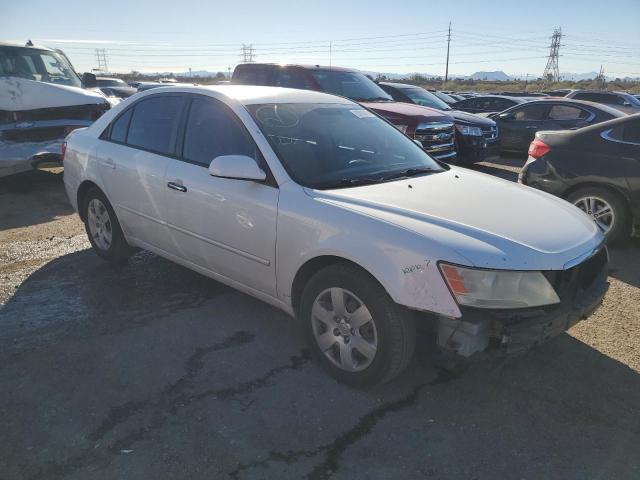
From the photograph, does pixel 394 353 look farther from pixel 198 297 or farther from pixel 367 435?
pixel 198 297

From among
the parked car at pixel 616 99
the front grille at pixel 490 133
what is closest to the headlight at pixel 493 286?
the front grille at pixel 490 133

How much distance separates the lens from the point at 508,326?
252cm

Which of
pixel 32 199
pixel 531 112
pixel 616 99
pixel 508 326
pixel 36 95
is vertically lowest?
pixel 32 199

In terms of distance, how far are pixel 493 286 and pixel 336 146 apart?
5.33 feet

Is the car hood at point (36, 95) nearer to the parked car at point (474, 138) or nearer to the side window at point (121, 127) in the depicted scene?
the side window at point (121, 127)

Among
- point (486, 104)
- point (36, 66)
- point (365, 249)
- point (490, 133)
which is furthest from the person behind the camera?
point (486, 104)


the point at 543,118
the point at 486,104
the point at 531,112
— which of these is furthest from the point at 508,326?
the point at 486,104

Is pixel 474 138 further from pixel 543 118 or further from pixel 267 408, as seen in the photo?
pixel 267 408

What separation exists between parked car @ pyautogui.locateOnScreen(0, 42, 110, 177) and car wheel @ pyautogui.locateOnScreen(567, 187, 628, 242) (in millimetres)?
7389

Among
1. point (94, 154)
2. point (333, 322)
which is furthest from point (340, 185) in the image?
point (94, 154)

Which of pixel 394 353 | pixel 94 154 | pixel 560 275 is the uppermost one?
pixel 94 154

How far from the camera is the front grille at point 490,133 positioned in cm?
988

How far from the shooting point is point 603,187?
5527 mm

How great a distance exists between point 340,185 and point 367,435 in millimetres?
1483
